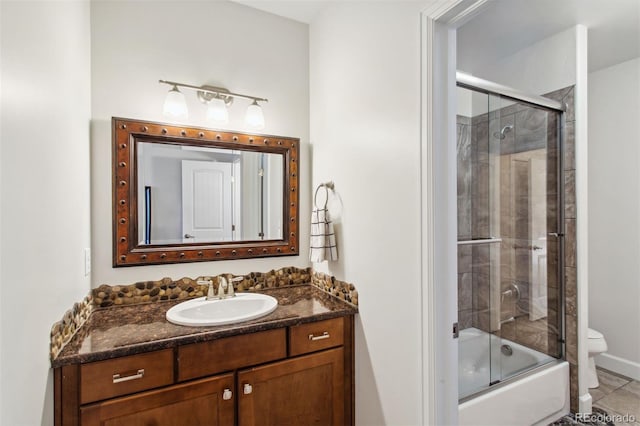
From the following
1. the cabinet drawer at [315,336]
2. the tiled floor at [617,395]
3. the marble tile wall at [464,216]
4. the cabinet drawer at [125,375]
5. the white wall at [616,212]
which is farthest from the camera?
the white wall at [616,212]

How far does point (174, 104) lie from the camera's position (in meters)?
1.69

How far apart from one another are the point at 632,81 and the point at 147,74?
3649 mm

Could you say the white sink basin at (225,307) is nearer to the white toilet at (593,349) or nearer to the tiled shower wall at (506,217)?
the tiled shower wall at (506,217)

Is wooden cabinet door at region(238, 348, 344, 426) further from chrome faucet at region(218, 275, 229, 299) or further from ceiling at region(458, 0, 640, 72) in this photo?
ceiling at region(458, 0, 640, 72)

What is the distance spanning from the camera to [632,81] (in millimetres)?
2566

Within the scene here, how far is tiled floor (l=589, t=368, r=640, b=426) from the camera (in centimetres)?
212

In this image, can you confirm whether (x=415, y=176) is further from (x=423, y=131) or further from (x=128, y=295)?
(x=128, y=295)

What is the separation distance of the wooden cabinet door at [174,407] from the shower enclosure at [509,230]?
1611mm

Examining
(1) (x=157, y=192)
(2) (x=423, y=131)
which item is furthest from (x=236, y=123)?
(2) (x=423, y=131)

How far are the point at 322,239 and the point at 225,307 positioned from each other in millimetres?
655

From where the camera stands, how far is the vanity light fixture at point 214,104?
1.69 m

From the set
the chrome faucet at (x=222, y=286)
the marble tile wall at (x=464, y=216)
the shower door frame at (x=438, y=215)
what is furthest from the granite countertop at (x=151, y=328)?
the marble tile wall at (x=464, y=216)

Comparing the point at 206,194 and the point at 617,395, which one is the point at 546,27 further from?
the point at 617,395

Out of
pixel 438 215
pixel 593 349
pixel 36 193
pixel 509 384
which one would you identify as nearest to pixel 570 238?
pixel 593 349
